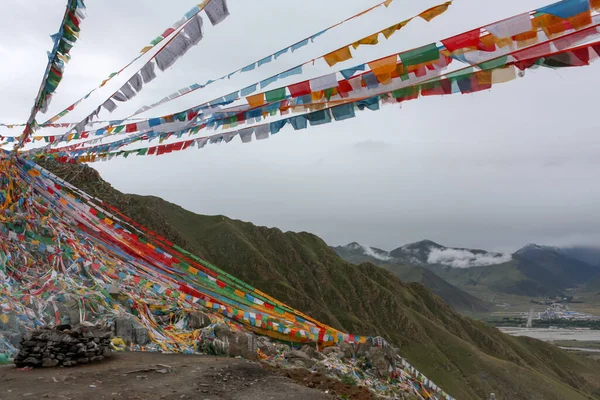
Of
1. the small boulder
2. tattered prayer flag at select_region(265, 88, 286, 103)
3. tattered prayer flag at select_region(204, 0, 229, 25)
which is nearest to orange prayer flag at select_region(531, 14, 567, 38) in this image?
tattered prayer flag at select_region(265, 88, 286, 103)

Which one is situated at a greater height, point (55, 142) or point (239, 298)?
point (55, 142)

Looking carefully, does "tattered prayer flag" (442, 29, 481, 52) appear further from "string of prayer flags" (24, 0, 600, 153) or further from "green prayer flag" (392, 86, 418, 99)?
"green prayer flag" (392, 86, 418, 99)

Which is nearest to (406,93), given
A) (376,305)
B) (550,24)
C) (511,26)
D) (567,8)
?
(511,26)

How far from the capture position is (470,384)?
191ft

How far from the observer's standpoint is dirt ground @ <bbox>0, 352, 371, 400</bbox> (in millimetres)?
8406

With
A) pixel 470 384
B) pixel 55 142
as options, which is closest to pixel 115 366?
pixel 55 142

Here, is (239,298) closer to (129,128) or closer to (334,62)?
(129,128)

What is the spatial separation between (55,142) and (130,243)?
177 inches

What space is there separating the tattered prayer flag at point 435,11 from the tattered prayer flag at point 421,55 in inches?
21.6

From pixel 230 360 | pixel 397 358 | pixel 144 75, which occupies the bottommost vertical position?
pixel 397 358

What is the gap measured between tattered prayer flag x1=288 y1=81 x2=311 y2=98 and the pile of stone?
772 centimetres

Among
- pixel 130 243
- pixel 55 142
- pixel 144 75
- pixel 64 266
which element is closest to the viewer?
pixel 144 75

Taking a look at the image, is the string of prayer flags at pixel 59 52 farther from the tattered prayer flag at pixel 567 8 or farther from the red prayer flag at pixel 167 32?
the tattered prayer flag at pixel 567 8

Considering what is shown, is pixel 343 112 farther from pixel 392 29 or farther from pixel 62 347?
pixel 62 347
